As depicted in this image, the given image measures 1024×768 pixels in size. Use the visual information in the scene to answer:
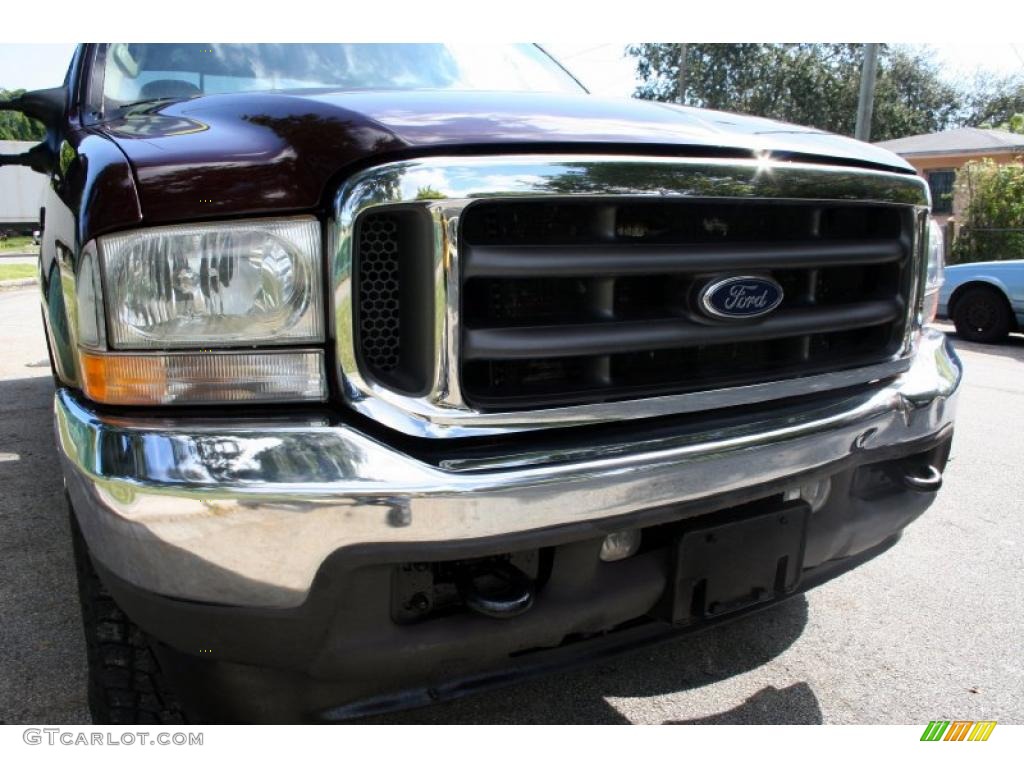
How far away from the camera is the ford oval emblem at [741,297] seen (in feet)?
5.24

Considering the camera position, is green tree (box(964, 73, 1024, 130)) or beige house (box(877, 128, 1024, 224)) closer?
beige house (box(877, 128, 1024, 224))

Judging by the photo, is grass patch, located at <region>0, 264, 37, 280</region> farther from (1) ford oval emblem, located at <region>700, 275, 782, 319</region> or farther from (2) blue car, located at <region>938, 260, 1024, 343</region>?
(1) ford oval emblem, located at <region>700, 275, 782, 319</region>

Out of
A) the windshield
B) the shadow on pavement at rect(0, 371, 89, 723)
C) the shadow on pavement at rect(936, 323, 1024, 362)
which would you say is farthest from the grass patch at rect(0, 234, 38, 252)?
the windshield

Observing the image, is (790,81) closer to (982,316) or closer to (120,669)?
(982,316)

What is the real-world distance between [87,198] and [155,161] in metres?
0.15

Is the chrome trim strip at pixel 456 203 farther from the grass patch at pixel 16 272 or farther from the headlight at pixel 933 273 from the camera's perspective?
the grass patch at pixel 16 272

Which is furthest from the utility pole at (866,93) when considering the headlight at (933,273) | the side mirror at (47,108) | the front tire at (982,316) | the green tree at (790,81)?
the green tree at (790,81)

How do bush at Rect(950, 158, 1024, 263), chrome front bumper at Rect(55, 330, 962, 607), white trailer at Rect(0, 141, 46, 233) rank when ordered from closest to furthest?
chrome front bumper at Rect(55, 330, 962, 607) < bush at Rect(950, 158, 1024, 263) < white trailer at Rect(0, 141, 46, 233)

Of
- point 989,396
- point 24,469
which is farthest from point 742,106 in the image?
point 24,469

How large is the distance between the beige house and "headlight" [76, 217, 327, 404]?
23717 mm

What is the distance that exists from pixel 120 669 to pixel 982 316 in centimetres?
1029

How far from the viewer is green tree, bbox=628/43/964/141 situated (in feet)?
116

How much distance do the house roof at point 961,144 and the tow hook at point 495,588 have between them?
77.5 ft

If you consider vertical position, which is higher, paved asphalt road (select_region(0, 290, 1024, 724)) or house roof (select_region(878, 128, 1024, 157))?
house roof (select_region(878, 128, 1024, 157))
